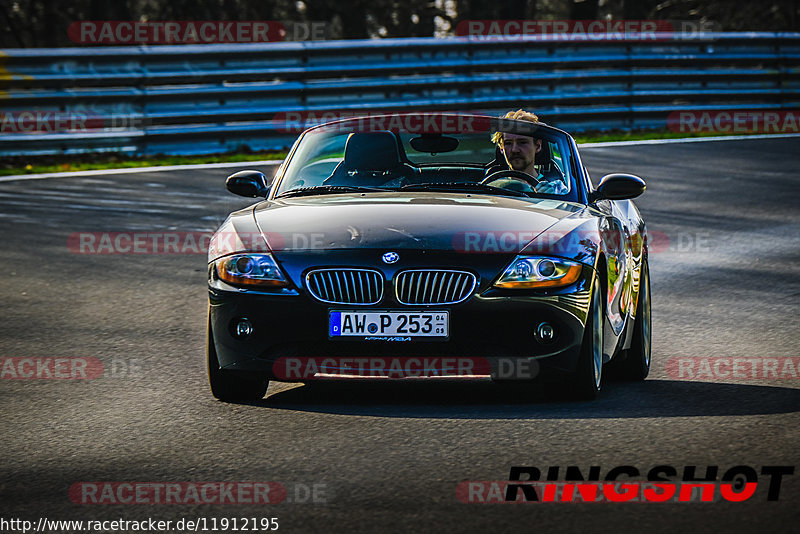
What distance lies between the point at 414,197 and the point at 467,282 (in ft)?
3.23

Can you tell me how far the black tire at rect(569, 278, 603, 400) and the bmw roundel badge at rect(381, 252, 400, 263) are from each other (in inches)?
34.4

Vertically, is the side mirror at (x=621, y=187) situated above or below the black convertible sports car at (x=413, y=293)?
above

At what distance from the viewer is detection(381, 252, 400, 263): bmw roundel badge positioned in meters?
6.32

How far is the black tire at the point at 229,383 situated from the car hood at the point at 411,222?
1.88ft

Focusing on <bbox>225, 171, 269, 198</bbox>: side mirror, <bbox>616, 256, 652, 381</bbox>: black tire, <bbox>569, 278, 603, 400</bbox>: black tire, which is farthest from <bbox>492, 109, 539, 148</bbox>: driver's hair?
<bbox>569, 278, 603, 400</bbox>: black tire

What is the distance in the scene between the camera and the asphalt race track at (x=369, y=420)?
185 inches

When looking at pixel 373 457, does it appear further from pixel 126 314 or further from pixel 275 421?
pixel 126 314

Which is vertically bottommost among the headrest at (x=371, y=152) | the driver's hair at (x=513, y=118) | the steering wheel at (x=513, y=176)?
the steering wheel at (x=513, y=176)

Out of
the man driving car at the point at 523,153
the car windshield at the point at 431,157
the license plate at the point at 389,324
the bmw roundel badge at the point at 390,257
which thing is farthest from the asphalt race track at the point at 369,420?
the man driving car at the point at 523,153

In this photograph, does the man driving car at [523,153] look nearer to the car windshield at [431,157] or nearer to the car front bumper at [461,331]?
the car windshield at [431,157]

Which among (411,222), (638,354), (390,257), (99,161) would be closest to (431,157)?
(411,222)

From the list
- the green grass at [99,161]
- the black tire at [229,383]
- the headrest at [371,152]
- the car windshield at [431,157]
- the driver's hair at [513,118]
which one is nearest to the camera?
the black tire at [229,383]

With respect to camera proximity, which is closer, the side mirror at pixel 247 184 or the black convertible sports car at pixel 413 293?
the black convertible sports car at pixel 413 293

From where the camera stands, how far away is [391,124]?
7992 millimetres
